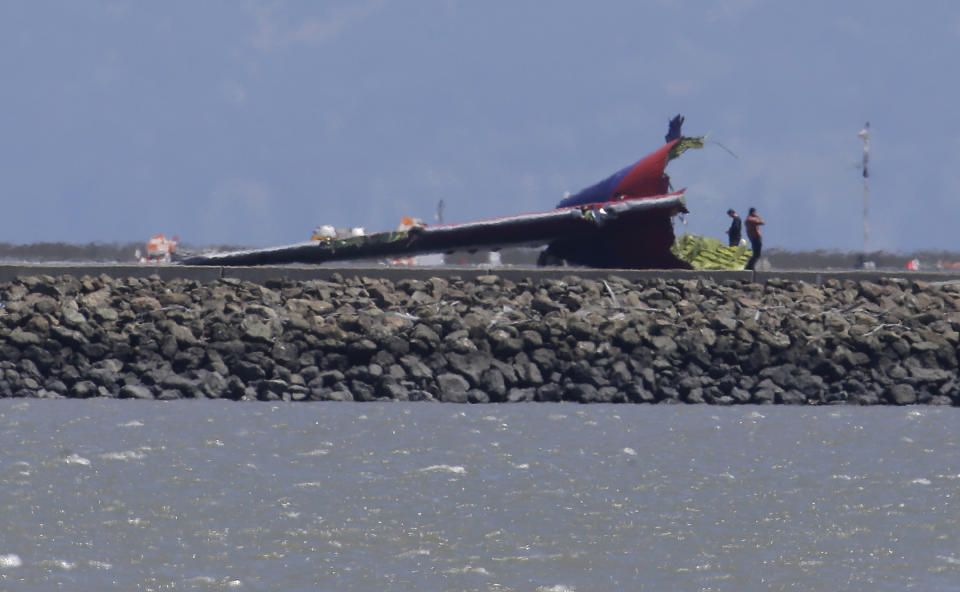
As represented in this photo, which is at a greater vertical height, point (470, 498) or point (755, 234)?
point (755, 234)

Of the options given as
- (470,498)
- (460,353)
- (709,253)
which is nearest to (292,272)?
(460,353)

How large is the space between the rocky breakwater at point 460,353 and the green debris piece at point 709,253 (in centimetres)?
694

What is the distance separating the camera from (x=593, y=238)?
126 ft

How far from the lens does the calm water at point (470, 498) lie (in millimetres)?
14945

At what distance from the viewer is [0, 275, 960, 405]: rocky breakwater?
28.3m

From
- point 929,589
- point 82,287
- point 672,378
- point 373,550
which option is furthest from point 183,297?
point 929,589

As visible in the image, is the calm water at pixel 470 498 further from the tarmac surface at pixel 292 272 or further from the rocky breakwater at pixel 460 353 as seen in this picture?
the tarmac surface at pixel 292 272

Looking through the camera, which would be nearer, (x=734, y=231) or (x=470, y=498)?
(x=470, y=498)

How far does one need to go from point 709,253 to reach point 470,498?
20367 millimetres

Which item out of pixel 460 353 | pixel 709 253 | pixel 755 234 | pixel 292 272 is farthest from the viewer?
pixel 709 253

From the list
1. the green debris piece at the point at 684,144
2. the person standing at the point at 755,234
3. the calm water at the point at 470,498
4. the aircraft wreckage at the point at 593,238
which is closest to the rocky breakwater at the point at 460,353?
the calm water at the point at 470,498

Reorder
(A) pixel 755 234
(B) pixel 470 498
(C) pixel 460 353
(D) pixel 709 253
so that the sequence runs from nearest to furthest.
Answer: (B) pixel 470 498 < (C) pixel 460 353 < (A) pixel 755 234 < (D) pixel 709 253

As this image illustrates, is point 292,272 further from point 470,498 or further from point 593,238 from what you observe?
point 470,498

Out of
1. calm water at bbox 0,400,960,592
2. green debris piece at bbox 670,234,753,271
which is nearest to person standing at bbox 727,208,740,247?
green debris piece at bbox 670,234,753,271
